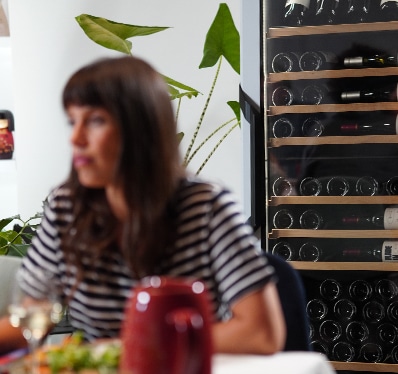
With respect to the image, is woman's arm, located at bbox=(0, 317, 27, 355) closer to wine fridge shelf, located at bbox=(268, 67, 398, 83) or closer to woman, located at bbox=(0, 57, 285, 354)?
woman, located at bbox=(0, 57, 285, 354)

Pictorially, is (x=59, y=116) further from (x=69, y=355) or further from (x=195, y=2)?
(x=69, y=355)

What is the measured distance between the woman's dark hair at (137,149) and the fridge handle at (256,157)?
1.92 metres

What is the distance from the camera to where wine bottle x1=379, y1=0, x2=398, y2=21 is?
3.47m

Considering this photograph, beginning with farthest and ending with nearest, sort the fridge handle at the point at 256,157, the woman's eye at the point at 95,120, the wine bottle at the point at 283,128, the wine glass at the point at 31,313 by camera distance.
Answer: the wine bottle at the point at 283,128
the fridge handle at the point at 256,157
the woman's eye at the point at 95,120
the wine glass at the point at 31,313

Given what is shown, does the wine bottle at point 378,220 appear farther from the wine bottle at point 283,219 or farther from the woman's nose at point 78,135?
the woman's nose at point 78,135

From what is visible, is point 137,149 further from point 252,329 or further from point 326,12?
point 326,12

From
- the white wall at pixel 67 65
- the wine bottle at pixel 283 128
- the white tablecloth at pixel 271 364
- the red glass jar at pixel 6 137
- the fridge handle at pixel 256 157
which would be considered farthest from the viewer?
the red glass jar at pixel 6 137

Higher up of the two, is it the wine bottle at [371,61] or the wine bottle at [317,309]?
the wine bottle at [371,61]

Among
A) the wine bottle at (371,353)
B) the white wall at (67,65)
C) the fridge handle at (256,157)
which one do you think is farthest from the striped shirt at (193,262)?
the white wall at (67,65)

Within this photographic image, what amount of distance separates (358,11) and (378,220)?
33.9 inches

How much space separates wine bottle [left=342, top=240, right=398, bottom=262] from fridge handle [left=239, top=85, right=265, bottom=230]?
43 cm

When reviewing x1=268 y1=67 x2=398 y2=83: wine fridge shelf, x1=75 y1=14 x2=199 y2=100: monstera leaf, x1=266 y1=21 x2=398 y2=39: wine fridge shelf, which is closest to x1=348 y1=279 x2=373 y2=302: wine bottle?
x1=268 y1=67 x2=398 y2=83: wine fridge shelf

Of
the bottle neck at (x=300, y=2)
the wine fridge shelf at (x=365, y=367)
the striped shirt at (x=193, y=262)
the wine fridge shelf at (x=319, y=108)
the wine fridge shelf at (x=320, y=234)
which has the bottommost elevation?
the wine fridge shelf at (x=365, y=367)

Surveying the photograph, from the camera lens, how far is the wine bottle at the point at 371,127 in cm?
356
